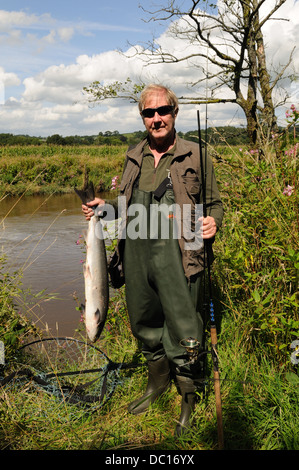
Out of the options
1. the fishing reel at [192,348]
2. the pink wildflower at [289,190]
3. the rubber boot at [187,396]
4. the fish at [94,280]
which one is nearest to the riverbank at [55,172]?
the fish at [94,280]

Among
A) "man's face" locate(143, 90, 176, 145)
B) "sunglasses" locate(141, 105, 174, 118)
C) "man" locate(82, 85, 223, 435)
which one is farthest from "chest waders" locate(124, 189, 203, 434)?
"sunglasses" locate(141, 105, 174, 118)

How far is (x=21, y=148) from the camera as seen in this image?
29297 mm

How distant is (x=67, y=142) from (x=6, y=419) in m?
33.8

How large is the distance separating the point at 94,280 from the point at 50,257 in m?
6.15

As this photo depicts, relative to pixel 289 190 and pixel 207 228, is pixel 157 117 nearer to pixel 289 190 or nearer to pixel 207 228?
pixel 207 228

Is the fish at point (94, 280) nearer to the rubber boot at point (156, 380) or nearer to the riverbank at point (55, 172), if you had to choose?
the rubber boot at point (156, 380)

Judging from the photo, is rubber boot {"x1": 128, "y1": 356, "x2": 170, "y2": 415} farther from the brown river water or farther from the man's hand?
the man's hand

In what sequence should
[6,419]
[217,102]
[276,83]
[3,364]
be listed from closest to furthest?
[6,419], [3,364], [276,83], [217,102]

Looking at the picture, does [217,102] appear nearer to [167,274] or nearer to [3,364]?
[167,274]

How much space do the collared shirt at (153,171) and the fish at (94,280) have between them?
402 mm

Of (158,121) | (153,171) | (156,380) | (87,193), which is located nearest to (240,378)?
(156,380)

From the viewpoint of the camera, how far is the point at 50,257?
28.5 feet

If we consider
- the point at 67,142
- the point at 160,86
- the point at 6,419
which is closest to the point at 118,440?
the point at 6,419

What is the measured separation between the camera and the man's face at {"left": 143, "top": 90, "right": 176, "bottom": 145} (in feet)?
9.23
